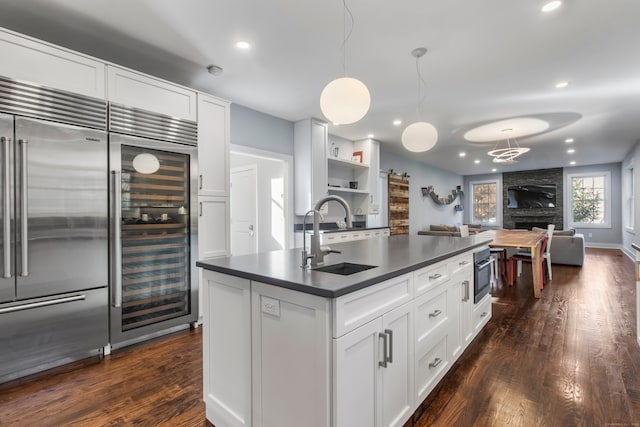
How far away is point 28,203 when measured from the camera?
84.6 inches

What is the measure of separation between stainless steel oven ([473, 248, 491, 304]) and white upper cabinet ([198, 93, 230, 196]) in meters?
2.67

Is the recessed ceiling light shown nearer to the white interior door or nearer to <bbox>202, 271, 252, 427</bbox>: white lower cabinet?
<bbox>202, 271, 252, 427</bbox>: white lower cabinet

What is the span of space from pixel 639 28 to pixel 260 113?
4.03 m

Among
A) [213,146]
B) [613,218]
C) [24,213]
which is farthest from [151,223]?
[613,218]

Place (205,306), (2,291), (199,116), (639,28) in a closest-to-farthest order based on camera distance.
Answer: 1. (205,306)
2. (2,291)
3. (639,28)
4. (199,116)

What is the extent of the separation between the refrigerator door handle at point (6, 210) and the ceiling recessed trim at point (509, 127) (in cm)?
591

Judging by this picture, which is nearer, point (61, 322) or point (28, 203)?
point (28, 203)

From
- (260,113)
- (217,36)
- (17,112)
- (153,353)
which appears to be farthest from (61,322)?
(260,113)

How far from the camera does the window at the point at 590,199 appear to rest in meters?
9.83

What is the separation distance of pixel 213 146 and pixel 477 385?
3232 millimetres

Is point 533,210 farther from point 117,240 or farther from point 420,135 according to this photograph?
point 117,240

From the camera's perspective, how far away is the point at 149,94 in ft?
9.24

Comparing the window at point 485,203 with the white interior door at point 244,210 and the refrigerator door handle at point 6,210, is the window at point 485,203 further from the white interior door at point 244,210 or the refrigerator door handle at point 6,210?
the refrigerator door handle at point 6,210

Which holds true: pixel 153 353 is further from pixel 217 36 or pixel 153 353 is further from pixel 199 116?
pixel 217 36
